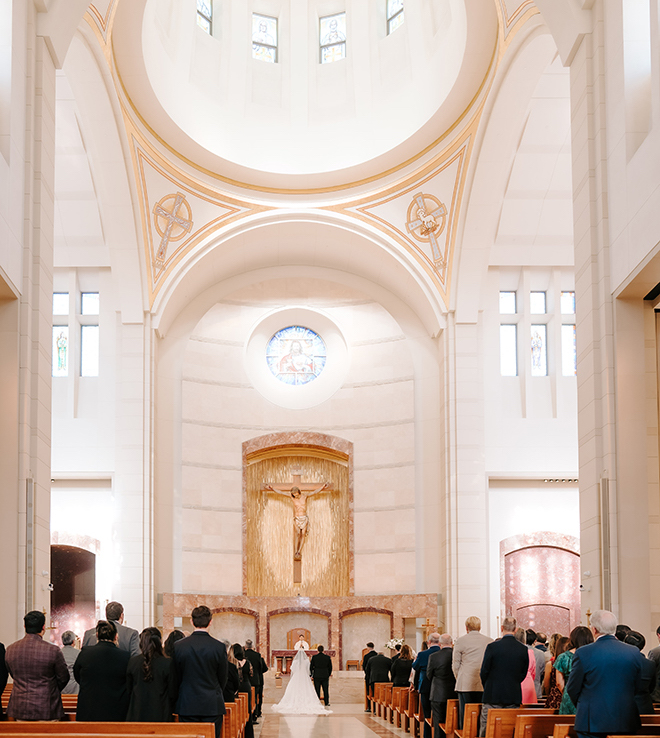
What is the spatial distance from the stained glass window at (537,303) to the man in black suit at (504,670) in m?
12.9

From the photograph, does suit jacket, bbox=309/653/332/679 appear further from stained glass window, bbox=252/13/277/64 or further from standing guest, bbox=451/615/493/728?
stained glass window, bbox=252/13/277/64

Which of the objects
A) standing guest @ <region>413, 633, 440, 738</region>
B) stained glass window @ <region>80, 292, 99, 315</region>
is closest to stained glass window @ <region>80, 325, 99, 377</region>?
stained glass window @ <region>80, 292, 99, 315</region>

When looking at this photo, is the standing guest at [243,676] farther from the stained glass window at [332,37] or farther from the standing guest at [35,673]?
the stained glass window at [332,37]

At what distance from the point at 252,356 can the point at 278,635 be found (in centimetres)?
584

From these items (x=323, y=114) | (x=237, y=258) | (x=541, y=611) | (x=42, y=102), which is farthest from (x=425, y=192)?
(x=42, y=102)

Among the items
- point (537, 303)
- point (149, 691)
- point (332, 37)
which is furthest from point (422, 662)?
point (332, 37)

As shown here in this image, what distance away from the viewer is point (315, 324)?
69.8 ft

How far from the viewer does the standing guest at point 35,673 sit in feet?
19.6

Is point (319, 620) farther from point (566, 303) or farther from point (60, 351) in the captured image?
point (566, 303)

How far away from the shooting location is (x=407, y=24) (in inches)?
696

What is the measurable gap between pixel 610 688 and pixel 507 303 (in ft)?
49.4

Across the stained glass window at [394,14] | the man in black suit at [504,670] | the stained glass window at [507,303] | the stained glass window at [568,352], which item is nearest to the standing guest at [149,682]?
the man in black suit at [504,670]

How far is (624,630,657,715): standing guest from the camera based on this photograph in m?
5.65

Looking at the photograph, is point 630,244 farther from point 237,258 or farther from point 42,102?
point 237,258
